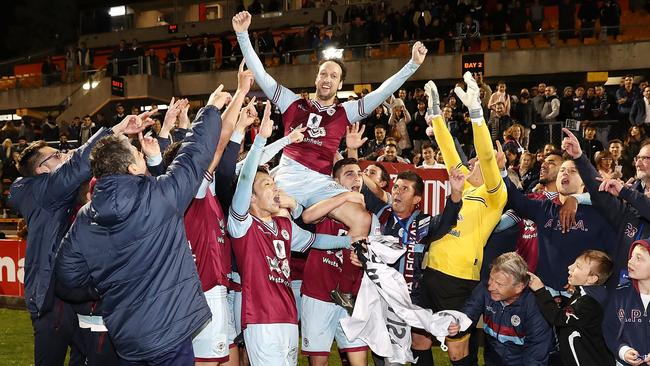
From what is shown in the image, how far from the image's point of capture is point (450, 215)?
6262 mm

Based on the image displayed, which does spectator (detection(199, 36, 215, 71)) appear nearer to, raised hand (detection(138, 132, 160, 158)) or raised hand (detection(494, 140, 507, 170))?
raised hand (detection(494, 140, 507, 170))

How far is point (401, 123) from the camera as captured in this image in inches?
604

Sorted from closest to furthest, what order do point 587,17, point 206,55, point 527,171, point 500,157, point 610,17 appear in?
point 500,157
point 527,171
point 610,17
point 587,17
point 206,55

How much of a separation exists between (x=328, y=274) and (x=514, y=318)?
5.21 feet

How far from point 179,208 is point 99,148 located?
24.1 inches

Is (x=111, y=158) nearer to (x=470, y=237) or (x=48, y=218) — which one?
(x=48, y=218)

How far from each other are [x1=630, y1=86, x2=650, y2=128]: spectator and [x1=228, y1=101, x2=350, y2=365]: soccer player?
10.4 metres

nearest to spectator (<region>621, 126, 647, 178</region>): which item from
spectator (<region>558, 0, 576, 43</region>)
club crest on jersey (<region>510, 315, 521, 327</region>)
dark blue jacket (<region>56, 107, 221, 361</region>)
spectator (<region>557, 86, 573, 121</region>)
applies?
spectator (<region>557, 86, 573, 121</region>)

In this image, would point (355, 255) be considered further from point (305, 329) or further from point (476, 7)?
point (476, 7)

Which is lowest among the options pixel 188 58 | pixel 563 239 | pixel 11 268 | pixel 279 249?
pixel 11 268

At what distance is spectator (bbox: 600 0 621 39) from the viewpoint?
66.5 ft

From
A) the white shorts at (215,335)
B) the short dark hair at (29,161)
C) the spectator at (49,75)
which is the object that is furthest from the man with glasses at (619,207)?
the spectator at (49,75)

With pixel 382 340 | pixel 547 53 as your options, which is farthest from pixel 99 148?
pixel 547 53

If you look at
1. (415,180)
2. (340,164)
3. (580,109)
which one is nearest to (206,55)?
(580,109)
